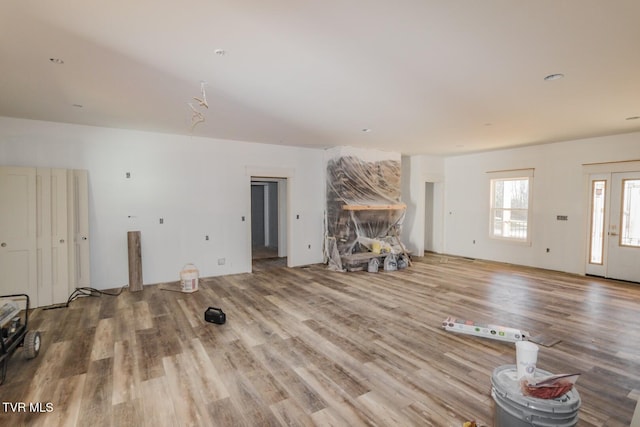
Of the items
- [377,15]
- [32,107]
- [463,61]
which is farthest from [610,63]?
[32,107]

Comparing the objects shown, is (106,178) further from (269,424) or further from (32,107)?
(269,424)

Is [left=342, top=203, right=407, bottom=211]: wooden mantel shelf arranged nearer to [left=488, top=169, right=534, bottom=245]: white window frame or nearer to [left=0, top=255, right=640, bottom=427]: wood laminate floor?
[left=0, top=255, right=640, bottom=427]: wood laminate floor

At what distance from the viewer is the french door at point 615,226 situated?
5.35m

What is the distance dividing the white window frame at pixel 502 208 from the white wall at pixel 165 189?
176 inches

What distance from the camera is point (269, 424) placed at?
1.95 m

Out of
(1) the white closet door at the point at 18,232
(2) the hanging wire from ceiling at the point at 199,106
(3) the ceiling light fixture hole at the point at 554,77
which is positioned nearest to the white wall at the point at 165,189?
(1) the white closet door at the point at 18,232

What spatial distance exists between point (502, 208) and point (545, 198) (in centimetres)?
91

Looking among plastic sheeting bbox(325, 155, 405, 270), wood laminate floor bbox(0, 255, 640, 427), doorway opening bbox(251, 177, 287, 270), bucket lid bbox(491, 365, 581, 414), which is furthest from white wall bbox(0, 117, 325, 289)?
bucket lid bbox(491, 365, 581, 414)

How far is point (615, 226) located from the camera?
18.1 feet

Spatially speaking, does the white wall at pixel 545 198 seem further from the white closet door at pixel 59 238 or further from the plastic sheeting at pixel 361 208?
the white closet door at pixel 59 238

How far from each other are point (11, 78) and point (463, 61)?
4.25 m

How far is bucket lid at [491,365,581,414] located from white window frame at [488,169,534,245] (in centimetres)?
597

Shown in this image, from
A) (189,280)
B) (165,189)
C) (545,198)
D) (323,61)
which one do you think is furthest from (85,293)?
(545,198)

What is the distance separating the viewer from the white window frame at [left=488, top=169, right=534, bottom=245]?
6.62 meters
